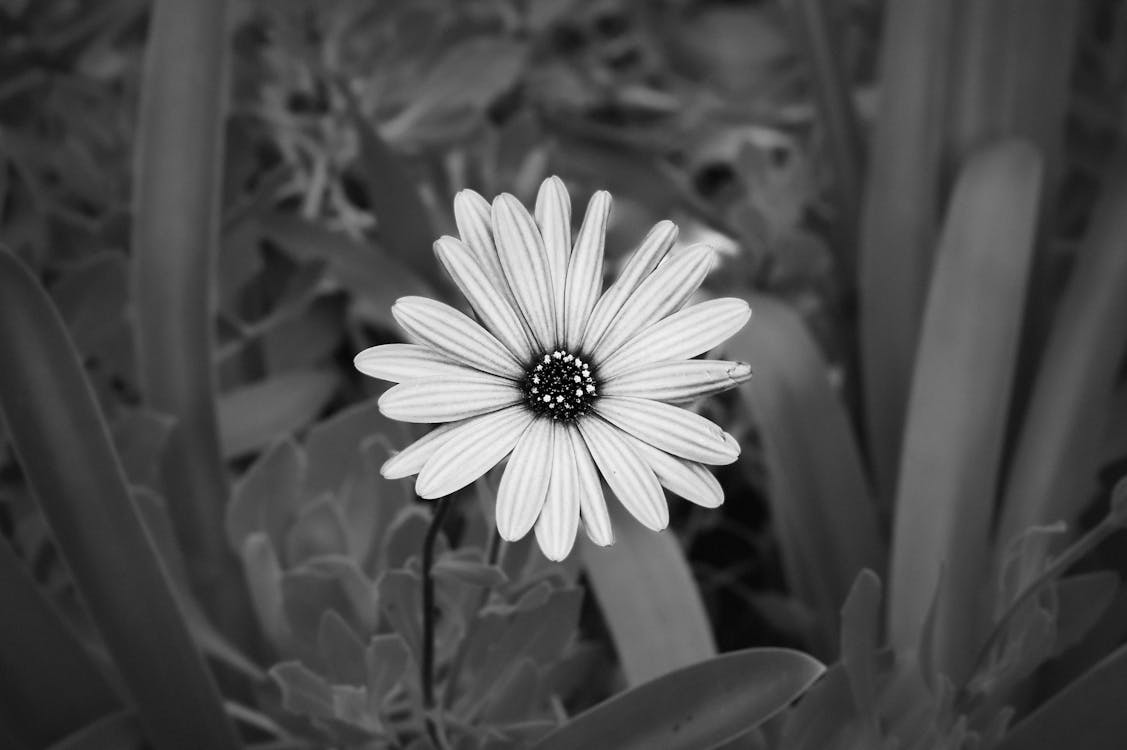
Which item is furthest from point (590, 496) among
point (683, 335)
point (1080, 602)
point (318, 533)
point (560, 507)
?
point (1080, 602)

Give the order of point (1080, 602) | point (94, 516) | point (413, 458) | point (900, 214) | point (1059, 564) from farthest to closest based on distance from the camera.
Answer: point (900, 214) → point (1080, 602) → point (94, 516) → point (1059, 564) → point (413, 458)

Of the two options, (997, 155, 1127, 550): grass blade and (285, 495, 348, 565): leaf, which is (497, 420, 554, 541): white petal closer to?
(285, 495, 348, 565): leaf

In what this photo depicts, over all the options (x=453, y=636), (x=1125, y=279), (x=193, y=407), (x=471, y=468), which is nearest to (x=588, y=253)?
(x=471, y=468)

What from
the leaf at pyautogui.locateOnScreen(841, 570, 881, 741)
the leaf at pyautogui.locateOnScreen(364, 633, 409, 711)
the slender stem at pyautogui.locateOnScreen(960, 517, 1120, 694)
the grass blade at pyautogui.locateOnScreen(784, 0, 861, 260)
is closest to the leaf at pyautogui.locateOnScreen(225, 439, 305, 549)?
the leaf at pyautogui.locateOnScreen(364, 633, 409, 711)

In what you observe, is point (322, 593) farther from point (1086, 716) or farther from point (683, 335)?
point (1086, 716)

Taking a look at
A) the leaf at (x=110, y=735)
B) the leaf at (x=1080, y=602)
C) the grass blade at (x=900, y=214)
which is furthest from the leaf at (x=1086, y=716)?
the leaf at (x=110, y=735)

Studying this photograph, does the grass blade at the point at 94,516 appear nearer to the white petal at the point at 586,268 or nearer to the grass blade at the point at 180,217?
the grass blade at the point at 180,217
